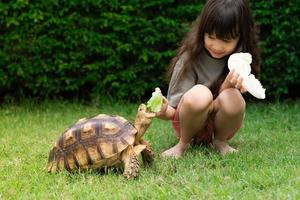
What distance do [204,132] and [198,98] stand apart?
486 mm

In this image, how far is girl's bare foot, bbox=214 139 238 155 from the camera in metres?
4.16

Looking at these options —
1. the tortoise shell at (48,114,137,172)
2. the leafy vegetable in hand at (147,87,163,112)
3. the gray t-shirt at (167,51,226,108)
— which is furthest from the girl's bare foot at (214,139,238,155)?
the tortoise shell at (48,114,137,172)

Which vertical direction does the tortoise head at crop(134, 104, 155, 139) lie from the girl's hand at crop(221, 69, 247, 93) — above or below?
below

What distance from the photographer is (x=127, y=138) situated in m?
3.53

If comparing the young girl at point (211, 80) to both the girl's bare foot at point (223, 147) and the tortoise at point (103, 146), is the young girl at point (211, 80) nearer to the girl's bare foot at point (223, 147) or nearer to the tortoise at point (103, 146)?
the girl's bare foot at point (223, 147)

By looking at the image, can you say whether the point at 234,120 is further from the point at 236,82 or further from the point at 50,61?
the point at 50,61

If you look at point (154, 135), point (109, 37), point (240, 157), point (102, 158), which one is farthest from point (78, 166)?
point (109, 37)

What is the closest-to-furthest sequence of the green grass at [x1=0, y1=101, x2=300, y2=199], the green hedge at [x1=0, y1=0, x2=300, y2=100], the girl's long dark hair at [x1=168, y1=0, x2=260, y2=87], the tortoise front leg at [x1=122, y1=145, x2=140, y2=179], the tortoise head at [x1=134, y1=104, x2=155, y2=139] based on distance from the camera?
the green grass at [x1=0, y1=101, x2=300, y2=199]
the tortoise front leg at [x1=122, y1=145, x2=140, y2=179]
the tortoise head at [x1=134, y1=104, x2=155, y2=139]
the girl's long dark hair at [x1=168, y1=0, x2=260, y2=87]
the green hedge at [x1=0, y1=0, x2=300, y2=100]

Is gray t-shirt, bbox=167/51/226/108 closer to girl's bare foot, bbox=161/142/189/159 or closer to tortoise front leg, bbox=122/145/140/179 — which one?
girl's bare foot, bbox=161/142/189/159

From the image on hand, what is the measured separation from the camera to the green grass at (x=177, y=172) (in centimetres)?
313

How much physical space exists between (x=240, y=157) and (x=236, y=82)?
52cm

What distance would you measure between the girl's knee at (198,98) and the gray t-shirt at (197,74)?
28 cm

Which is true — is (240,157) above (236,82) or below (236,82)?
below

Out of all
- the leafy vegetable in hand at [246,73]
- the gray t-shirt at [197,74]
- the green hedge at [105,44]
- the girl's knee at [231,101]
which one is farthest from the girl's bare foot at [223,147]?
the green hedge at [105,44]
